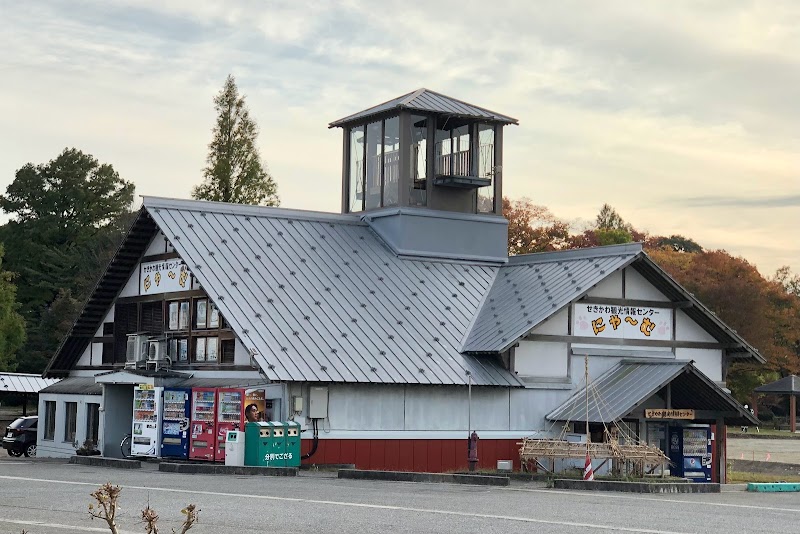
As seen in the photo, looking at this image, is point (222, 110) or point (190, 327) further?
point (222, 110)

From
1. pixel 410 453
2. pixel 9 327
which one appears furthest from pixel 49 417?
pixel 9 327

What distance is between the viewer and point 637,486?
24.7 metres

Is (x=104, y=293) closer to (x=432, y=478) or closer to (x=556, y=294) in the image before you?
(x=556, y=294)

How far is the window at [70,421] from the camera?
→ 124 feet

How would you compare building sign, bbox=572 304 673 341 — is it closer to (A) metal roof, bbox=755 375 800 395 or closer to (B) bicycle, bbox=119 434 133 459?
(B) bicycle, bbox=119 434 133 459

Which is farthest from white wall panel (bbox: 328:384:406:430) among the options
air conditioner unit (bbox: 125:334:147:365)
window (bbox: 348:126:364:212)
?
window (bbox: 348:126:364:212)

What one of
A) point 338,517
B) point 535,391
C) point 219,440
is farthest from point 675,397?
point 338,517

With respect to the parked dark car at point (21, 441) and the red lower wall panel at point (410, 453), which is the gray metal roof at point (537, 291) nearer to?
the red lower wall panel at point (410, 453)

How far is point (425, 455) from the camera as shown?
31.5 metres

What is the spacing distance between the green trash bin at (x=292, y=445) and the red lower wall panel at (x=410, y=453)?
0.83m

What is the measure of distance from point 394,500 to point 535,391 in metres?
13.7

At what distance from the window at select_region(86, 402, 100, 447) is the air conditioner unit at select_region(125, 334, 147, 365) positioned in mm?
2411

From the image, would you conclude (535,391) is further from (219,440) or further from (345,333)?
(219,440)

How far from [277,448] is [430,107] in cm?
1306
